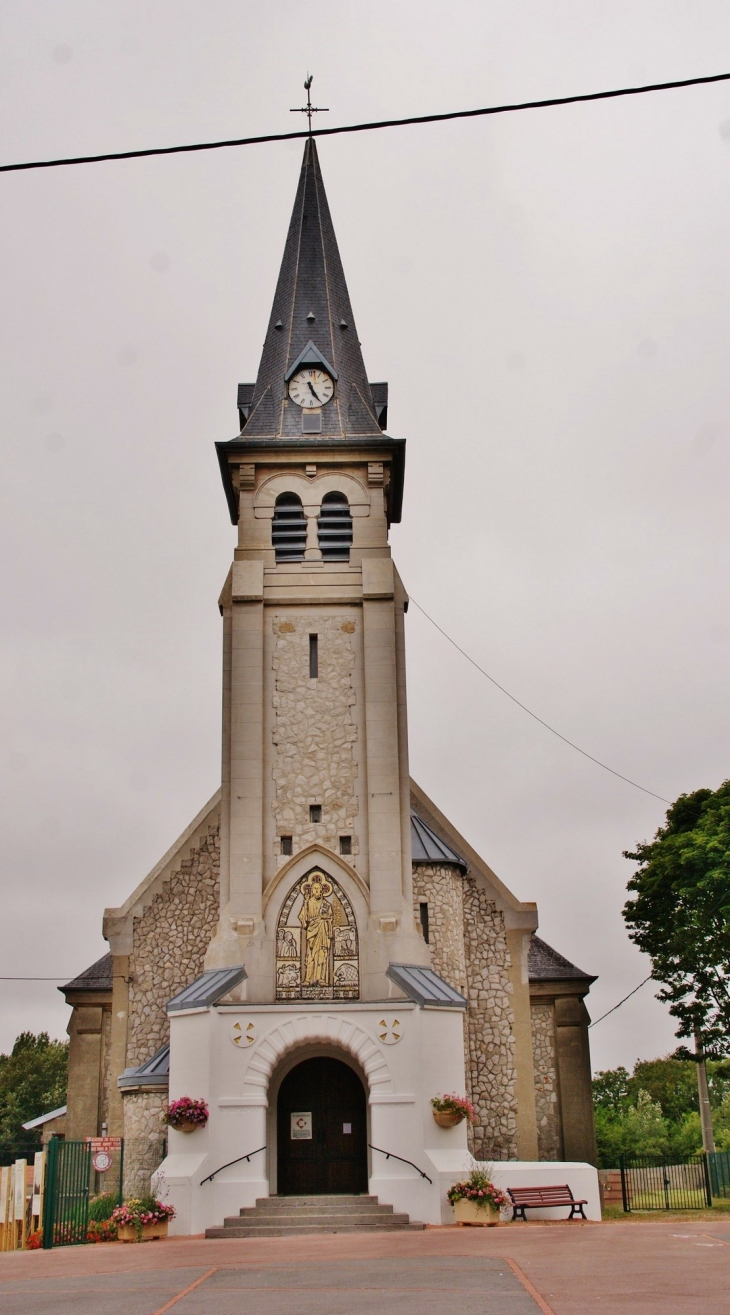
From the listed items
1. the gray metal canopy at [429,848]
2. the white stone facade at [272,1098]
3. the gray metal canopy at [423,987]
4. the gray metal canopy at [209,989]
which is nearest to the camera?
the white stone facade at [272,1098]

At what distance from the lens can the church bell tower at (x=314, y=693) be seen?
24672 mm

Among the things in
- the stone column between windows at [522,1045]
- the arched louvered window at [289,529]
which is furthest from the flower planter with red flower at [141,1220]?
the arched louvered window at [289,529]

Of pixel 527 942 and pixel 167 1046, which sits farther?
pixel 527 942

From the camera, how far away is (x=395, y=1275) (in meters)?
13.9

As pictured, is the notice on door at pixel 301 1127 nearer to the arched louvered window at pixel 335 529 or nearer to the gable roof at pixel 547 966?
the gable roof at pixel 547 966

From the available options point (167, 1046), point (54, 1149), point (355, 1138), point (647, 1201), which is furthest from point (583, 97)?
point (647, 1201)

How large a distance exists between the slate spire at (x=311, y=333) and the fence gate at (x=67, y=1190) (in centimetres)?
1579

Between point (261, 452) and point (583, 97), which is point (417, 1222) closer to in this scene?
point (261, 452)

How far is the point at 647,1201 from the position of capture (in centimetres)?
2873

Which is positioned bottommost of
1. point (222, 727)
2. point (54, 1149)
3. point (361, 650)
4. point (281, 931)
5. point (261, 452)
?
point (54, 1149)

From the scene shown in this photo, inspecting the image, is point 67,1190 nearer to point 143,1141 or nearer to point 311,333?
point 143,1141

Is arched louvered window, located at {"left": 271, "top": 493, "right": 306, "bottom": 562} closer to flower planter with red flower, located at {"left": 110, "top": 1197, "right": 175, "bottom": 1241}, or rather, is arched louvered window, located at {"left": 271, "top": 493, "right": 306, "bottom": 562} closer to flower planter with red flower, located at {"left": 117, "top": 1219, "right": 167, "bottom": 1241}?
flower planter with red flower, located at {"left": 110, "top": 1197, "right": 175, "bottom": 1241}

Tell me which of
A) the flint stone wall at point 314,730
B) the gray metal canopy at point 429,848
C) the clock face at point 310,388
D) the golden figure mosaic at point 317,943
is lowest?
the golden figure mosaic at point 317,943

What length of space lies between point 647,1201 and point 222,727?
14.8 meters
